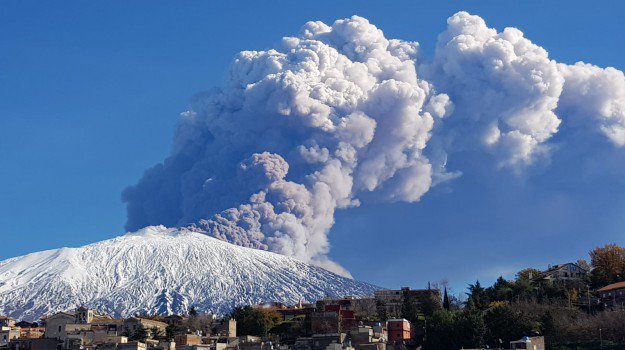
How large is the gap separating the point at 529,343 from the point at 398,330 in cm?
1142

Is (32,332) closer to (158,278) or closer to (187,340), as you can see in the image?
(187,340)

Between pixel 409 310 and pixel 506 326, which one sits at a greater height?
pixel 409 310

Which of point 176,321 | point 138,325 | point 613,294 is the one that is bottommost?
point 138,325

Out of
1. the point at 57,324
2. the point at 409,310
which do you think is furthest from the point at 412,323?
the point at 57,324

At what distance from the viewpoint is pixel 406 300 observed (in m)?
84.7

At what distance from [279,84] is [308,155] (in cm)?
1027

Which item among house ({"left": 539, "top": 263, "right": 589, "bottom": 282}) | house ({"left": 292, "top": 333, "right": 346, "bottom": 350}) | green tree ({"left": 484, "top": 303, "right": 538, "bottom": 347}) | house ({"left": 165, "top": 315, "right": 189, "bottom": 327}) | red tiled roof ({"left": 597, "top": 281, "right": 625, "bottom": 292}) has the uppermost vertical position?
house ({"left": 539, "top": 263, "right": 589, "bottom": 282})

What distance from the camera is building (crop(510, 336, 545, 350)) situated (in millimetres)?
63781

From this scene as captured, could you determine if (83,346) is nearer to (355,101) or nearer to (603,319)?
(603,319)

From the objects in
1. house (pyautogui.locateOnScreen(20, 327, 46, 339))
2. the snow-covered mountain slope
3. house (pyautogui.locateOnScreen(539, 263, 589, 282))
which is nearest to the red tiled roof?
house (pyautogui.locateOnScreen(539, 263, 589, 282))

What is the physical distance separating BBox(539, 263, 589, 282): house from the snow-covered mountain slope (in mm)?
30022

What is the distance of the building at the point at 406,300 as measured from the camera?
84.2m

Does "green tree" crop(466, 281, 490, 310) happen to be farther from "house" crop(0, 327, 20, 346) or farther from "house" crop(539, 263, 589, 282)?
"house" crop(0, 327, 20, 346)

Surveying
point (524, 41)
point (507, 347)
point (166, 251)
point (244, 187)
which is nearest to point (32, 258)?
point (166, 251)
